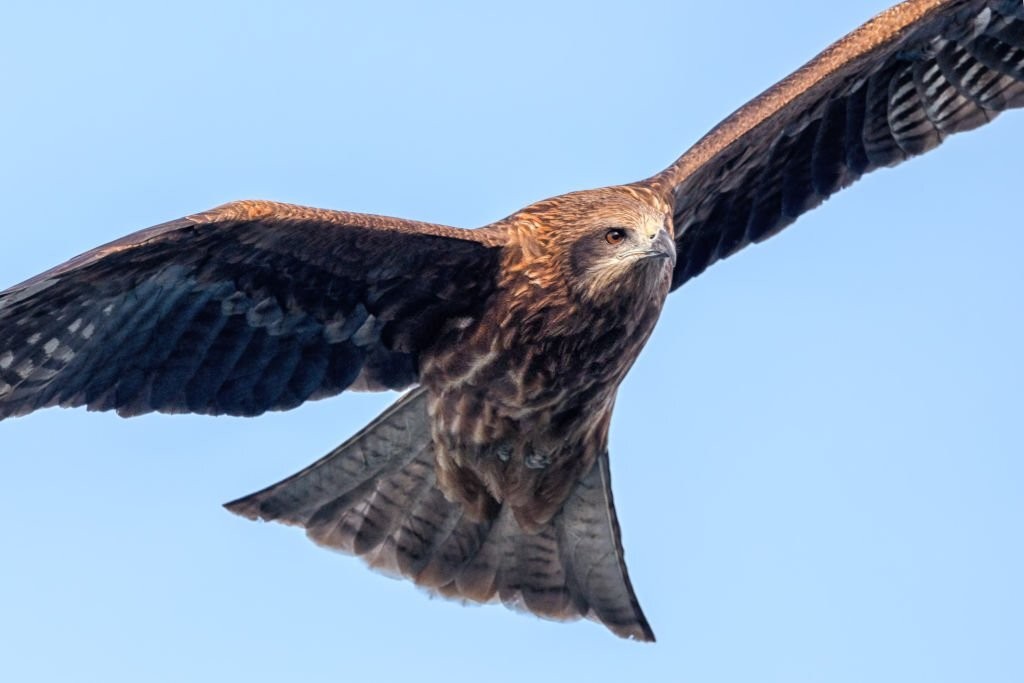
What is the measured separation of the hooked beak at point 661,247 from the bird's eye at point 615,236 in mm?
198

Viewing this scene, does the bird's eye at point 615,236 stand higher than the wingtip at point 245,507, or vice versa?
the bird's eye at point 615,236

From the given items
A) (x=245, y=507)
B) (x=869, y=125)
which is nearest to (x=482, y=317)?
(x=245, y=507)

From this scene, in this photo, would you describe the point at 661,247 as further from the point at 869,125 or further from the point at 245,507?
the point at 245,507

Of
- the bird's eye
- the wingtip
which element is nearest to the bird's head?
the bird's eye

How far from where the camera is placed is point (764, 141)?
1330 centimetres

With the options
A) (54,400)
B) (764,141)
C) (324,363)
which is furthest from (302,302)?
(764,141)

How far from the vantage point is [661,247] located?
39.2 ft

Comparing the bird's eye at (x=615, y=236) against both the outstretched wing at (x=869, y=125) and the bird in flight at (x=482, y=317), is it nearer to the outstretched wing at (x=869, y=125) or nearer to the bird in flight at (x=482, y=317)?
the bird in flight at (x=482, y=317)

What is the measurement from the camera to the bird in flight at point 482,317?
1207 centimetres

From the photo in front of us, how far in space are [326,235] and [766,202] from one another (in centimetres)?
291

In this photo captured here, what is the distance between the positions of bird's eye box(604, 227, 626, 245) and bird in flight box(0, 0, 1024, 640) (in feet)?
0.03

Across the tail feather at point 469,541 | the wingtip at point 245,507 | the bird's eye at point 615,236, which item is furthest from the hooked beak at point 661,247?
the wingtip at point 245,507

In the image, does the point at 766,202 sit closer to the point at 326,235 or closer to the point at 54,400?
the point at 326,235

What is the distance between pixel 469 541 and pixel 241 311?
184 cm
